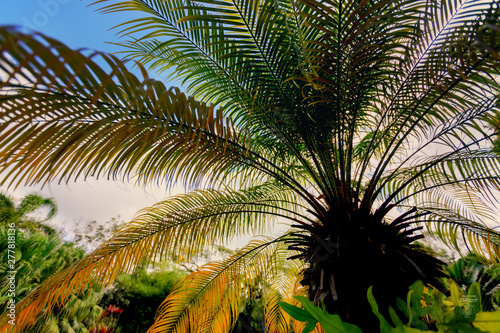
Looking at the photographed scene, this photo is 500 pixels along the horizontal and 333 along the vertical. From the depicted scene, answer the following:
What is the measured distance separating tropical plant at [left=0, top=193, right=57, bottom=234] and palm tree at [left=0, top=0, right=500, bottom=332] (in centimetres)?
1110

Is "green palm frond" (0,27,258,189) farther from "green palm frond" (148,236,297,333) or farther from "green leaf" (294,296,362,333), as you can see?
"green palm frond" (148,236,297,333)

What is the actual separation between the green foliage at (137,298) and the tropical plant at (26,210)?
16.3 feet

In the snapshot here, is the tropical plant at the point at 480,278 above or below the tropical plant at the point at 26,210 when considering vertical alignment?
below

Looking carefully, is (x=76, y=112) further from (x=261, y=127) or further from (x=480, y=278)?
(x=480, y=278)

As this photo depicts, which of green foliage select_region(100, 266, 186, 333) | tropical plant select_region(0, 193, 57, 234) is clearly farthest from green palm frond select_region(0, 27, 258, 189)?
tropical plant select_region(0, 193, 57, 234)

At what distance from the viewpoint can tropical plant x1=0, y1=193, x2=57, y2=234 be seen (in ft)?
31.5

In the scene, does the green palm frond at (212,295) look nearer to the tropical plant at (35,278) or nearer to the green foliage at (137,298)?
the tropical plant at (35,278)

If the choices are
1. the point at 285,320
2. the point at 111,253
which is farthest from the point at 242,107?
the point at 285,320

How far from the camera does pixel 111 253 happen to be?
2115 mm

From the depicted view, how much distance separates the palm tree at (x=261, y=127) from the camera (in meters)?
1.17

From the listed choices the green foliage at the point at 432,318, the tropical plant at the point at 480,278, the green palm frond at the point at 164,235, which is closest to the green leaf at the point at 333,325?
the green foliage at the point at 432,318

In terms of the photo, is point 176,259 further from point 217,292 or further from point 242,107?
point 242,107

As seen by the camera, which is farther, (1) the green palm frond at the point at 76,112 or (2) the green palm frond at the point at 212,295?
(2) the green palm frond at the point at 212,295

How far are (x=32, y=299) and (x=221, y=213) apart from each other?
1.70m
